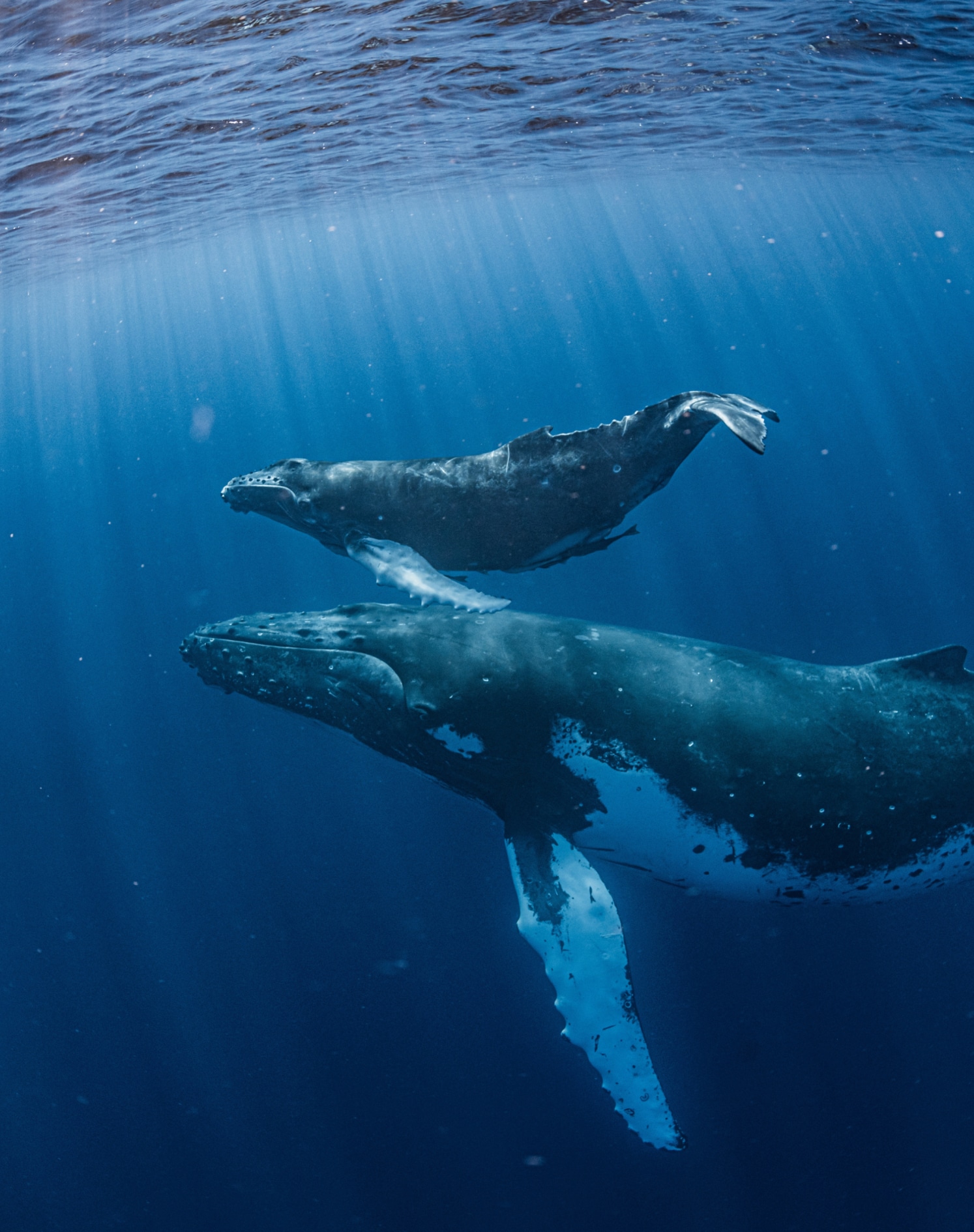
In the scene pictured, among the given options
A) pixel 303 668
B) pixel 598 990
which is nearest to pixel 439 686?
pixel 303 668

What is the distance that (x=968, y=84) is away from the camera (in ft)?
59.0

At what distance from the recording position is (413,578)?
7.16 meters

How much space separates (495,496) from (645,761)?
108 inches

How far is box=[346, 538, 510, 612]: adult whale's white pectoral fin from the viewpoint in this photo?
6773 millimetres

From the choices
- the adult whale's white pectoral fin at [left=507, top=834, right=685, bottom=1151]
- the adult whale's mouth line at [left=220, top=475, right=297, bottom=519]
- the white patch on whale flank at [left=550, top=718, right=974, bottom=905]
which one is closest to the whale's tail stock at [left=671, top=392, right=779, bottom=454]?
the white patch on whale flank at [left=550, top=718, right=974, bottom=905]

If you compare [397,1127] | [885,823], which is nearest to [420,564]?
[885,823]

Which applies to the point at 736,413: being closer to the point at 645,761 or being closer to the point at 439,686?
the point at 645,761

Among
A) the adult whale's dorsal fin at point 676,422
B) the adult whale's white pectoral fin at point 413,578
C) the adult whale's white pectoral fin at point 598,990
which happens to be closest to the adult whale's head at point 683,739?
the adult whale's white pectoral fin at point 413,578

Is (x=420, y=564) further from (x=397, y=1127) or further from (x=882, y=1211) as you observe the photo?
(x=882, y=1211)

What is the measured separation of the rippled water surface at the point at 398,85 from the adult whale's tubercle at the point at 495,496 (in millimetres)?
6941

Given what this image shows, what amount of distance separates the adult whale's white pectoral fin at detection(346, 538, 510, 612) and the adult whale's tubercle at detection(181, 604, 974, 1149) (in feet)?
1.40

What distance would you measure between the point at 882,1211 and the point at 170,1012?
12.3 meters

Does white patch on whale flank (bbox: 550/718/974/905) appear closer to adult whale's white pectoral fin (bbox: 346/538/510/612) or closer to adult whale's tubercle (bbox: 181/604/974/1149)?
adult whale's tubercle (bbox: 181/604/974/1149)

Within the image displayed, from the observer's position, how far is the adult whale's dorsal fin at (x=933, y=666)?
266 inches
